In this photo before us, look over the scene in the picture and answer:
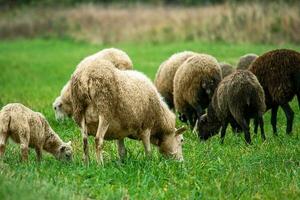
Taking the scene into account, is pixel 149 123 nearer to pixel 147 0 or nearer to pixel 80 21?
pixel 80 21

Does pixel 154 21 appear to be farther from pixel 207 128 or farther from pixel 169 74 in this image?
pixel 207 128

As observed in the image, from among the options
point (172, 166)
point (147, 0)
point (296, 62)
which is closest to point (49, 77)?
point (296, 62)

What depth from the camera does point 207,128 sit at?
1280cm

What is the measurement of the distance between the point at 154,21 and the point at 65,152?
26.1m

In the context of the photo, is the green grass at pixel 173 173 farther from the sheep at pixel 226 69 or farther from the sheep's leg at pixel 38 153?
the sheep at pixel 226 69

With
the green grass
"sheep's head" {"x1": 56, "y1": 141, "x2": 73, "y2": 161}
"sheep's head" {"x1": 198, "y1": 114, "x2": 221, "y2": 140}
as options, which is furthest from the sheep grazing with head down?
"sheep's head" {"x1": 56, "y1": 141, "x2": 73, "y2": 161}

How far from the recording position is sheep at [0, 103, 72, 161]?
9.67m

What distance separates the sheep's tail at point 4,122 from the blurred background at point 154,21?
64.8 feet

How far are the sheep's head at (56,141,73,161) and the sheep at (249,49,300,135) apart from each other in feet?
11.9

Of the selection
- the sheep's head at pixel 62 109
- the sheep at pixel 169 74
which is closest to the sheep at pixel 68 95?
the sheep's head at pixel 62 109

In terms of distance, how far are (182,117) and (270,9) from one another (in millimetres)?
16257

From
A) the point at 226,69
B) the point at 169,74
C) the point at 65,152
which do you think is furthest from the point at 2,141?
the point at 226,69

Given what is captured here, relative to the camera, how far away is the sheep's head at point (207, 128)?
42.0 feet

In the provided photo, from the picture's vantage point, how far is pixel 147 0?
51000mm
